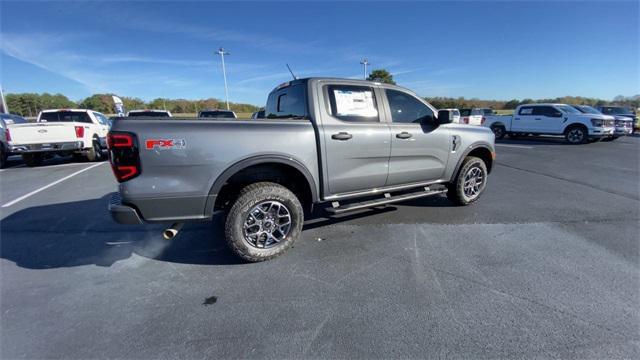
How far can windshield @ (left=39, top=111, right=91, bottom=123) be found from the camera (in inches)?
379

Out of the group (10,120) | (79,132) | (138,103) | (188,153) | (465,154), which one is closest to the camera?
(188,153)

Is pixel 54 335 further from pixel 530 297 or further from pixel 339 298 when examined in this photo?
pixel 530 297

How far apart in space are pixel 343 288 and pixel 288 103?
2.50 metres

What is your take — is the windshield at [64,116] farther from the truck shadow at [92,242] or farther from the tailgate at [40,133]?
the truck shadow at [92,242]

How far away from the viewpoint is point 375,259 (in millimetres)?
3016

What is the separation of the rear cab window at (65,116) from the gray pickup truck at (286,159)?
9.46 metres

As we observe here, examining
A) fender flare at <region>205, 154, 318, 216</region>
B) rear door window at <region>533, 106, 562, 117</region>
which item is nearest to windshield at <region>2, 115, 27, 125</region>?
fender flare at <region>205, 154, 318, 216</region>

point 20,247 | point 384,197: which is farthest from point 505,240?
point 20,247

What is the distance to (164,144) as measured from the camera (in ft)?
7.86

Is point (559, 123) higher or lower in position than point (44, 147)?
lower

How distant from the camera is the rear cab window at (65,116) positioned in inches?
379

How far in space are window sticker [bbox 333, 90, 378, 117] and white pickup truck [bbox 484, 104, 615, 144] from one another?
14429 millimetres

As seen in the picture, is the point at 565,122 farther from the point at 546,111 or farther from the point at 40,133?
the point at 40,133

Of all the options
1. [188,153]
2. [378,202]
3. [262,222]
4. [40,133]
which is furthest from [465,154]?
[40,133]
